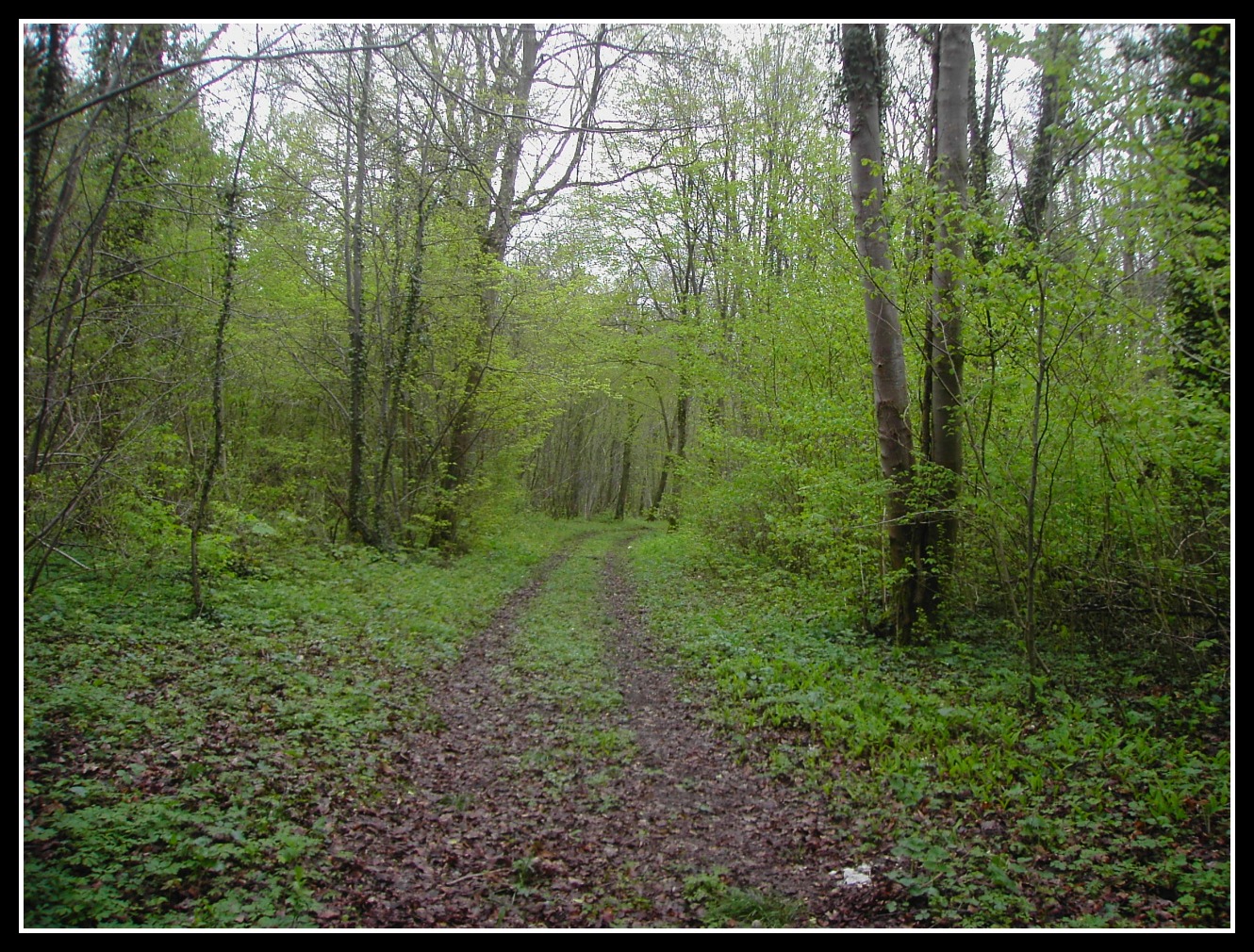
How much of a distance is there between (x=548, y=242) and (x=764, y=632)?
1116 cm

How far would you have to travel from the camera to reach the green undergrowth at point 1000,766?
3.44 m

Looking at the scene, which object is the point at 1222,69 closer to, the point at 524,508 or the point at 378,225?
the point at 378,225

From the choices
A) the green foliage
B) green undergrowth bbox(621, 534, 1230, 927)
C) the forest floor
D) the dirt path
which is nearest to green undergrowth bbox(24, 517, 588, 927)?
the forest floor

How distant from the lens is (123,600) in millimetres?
7176

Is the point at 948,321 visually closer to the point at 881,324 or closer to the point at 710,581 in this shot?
the point at 881,324

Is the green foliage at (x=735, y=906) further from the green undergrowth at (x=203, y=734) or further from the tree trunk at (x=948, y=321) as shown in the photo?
the tree trunk at (x=948, y=321)

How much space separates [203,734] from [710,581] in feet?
30.4

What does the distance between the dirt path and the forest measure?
1.3 inches

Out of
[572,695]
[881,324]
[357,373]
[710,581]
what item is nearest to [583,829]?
[572,695]

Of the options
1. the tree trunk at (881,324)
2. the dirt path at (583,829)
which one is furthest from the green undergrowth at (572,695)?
the tree trunk at (881,324)

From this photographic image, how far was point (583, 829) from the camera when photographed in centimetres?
427
